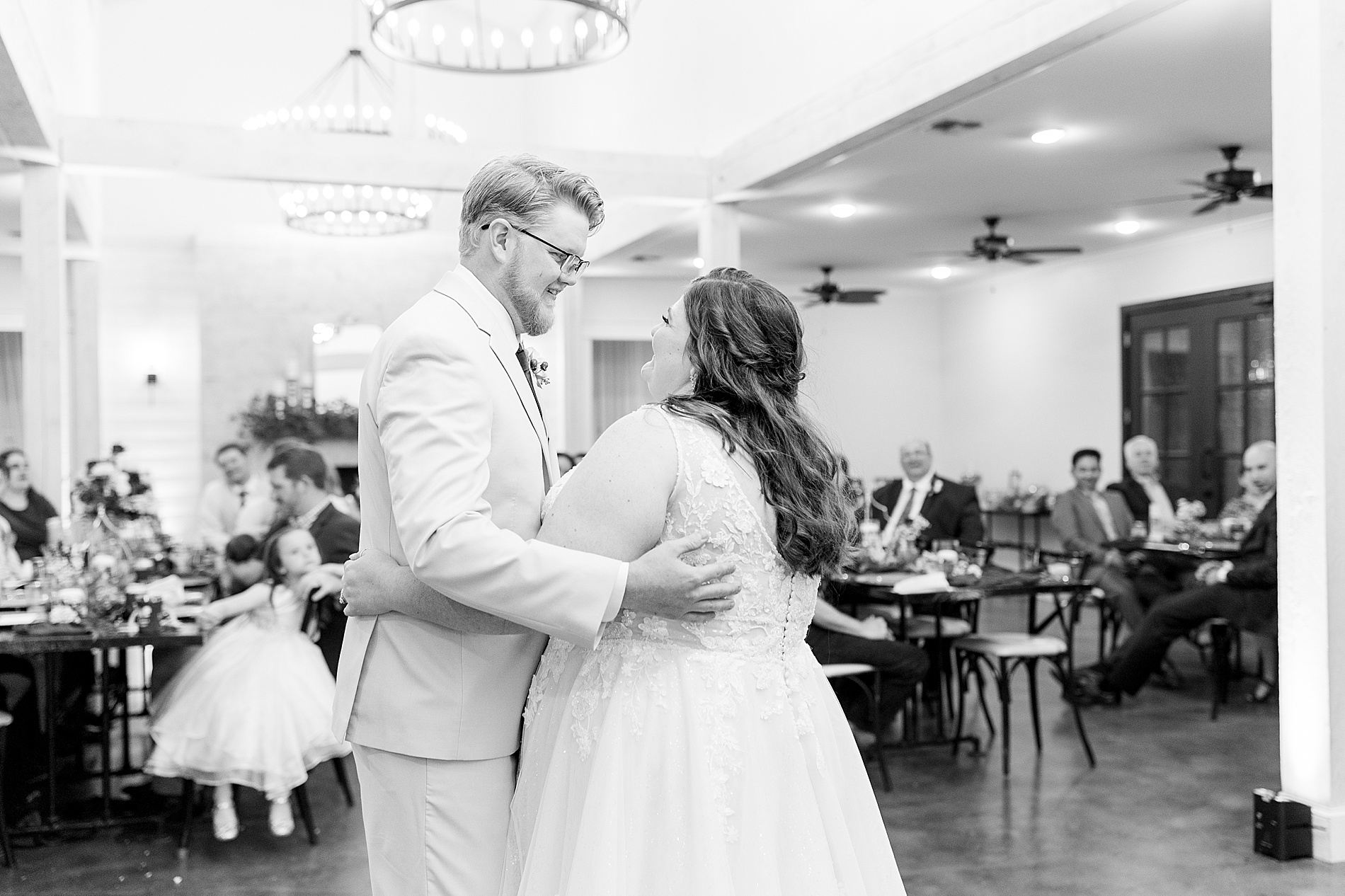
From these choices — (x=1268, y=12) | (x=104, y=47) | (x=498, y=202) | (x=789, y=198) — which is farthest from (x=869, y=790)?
(x=104, y=47)

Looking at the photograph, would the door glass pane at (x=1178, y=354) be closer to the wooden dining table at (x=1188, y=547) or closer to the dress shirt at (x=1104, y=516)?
the dress shirt at (x=1104, y=516)

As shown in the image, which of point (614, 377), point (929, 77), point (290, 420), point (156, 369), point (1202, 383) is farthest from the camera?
point (614, 377)

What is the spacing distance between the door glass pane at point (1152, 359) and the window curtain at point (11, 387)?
11.3m

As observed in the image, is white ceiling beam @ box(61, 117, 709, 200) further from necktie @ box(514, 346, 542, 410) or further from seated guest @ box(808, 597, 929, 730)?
necktie @ box(514, 346, 542, 410)

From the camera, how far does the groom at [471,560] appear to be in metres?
1.73

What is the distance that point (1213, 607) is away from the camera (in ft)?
23.2

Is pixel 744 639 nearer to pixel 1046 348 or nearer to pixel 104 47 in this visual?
pixel 1046 348

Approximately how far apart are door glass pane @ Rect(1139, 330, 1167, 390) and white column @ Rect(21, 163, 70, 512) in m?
9.80

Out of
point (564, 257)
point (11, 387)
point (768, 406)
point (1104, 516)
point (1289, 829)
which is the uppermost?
point (11, 387)

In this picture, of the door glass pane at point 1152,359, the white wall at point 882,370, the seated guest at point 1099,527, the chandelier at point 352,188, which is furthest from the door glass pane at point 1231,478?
the chandelier at point 352,188

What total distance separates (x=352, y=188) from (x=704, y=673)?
33.0 feet

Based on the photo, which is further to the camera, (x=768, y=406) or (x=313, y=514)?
(x=313, y=514)

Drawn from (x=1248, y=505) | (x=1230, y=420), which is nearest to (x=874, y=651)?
(x=1248, y=505)

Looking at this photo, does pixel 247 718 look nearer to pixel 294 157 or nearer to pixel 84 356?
pixel 294 157
